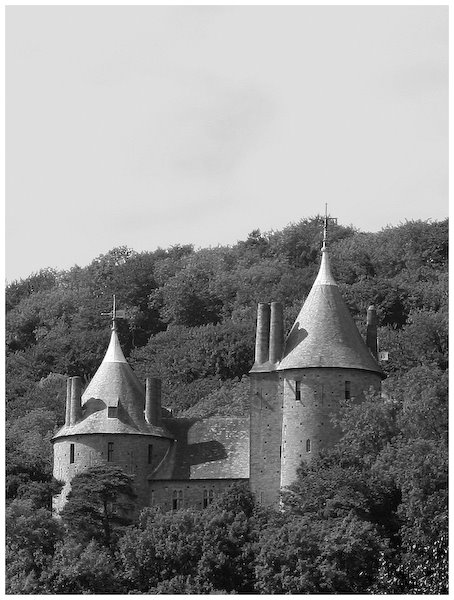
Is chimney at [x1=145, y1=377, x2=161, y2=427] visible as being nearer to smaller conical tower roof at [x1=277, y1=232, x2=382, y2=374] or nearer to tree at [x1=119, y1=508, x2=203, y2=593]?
smaller conical tower roof at [x1=277, y1=232, x2=382, y2=374]

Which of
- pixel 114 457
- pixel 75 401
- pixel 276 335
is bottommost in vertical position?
pixel 114 457

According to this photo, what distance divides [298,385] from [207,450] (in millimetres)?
5466

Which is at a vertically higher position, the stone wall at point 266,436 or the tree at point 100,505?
the stone wall at point 266,436

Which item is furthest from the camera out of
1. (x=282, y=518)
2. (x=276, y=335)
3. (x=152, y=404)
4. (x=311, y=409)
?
(x=152, y=404)

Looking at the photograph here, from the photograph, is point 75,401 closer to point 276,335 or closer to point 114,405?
point 114,405

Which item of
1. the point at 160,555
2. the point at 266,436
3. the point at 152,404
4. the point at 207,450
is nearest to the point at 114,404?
the point at 152,404

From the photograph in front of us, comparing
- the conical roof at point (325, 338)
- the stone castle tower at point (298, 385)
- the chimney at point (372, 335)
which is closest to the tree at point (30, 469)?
the stone castle tower at point (298, 385)

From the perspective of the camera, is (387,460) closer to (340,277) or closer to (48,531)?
(48,531)

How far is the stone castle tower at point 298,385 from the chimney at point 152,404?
456 centimetres

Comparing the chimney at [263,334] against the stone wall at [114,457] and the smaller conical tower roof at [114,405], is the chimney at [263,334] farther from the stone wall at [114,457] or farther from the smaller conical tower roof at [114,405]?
the stone wall at [114,457]

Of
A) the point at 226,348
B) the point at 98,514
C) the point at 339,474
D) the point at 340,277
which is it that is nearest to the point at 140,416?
the point at 98,514

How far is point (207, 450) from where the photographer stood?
7850 cm

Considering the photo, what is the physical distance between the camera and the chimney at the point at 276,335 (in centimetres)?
7675

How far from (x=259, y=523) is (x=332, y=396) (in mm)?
6095
